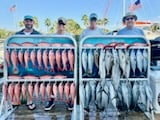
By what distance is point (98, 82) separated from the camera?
13.8 feet

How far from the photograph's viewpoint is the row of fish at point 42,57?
416 centimetres

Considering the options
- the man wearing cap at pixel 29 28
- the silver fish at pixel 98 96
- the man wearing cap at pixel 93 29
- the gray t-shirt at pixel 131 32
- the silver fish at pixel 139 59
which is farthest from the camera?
the man wearing cap at pixel 93 29

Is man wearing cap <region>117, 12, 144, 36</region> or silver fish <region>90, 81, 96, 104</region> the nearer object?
silver fish <region>90, 81, 96, 104</region>

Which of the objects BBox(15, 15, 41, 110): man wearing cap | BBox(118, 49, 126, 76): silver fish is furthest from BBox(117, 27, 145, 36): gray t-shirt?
BBox(15, 15, 41, 110): man wearing cap

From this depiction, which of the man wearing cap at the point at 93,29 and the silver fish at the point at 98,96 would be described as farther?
the man wearing cap at the point at 93,29

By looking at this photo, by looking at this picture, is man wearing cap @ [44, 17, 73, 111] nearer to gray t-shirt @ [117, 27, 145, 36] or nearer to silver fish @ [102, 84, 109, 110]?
silver fish @ [102, 84, 109, 110]

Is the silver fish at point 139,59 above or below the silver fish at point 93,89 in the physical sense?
above

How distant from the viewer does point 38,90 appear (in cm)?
422

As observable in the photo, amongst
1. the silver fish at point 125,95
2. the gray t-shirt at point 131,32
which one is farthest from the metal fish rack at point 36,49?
the gray t-shirt at point 131,32

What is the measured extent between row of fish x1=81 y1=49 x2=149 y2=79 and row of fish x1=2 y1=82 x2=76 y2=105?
294 mm

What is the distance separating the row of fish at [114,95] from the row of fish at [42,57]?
38cm

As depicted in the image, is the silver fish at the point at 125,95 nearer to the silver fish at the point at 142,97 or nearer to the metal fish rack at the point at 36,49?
the silver fish at the point at 142,97

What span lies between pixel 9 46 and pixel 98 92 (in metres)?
1.27

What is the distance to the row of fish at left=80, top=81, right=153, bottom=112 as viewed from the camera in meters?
4.09
